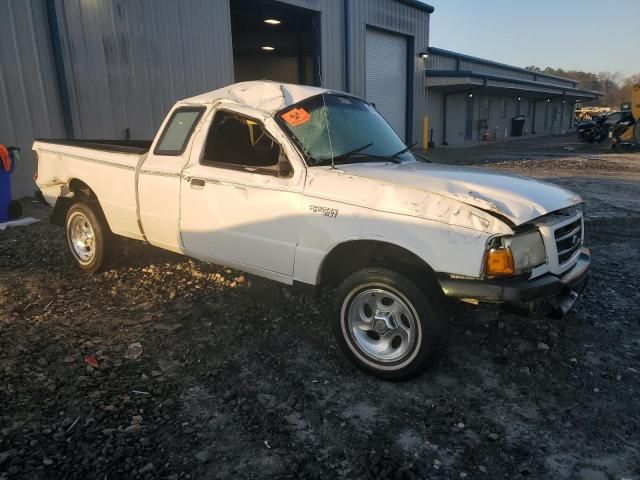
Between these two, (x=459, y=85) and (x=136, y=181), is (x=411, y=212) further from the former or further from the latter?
(x=459, y=85)

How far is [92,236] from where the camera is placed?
5.34 metres

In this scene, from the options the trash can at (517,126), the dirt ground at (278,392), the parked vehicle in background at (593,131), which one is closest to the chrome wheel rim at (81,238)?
the dirt ground at (278,392)

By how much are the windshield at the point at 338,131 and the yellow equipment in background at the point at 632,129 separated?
21.5 meters

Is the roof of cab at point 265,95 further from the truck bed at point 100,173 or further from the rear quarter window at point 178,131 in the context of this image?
the truck bed at point 100,173

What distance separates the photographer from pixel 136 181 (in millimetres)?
4691

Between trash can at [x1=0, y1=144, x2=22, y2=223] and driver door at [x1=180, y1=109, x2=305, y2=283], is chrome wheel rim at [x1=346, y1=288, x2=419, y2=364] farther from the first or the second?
trash can at [x1=0, y1=144, x2=22, y2=223]

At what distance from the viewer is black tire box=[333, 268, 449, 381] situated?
3.05 m

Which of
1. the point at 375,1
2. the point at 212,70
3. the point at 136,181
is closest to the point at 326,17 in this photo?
the point at 375,1

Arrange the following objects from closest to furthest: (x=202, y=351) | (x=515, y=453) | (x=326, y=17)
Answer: (x=515, y=453)
(x=202, y=351)
(x=326, y=17)

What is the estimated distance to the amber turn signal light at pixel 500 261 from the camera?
9.43 feet

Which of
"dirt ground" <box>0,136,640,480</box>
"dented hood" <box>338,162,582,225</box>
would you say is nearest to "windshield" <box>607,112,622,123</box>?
"dirt ground" <box>0,136,640,480</box>

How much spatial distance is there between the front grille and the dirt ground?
0.80 metres

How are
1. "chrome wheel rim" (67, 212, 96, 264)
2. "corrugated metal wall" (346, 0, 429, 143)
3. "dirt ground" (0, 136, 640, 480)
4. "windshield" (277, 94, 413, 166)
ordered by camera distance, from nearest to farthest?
1. "dirt ground" (0, 136, 640, 480)
2. "windshield" (277, 94, 413, 166)
3. "chrome wheel rim" (67, 212, 96, 264)
4. "corrugated metal wall" (346, 0, 429, 143)

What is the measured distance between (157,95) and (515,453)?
37.2 ft
